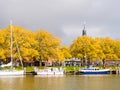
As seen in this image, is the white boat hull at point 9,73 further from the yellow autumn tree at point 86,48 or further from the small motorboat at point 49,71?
the yellow autumn tree at point 86,48

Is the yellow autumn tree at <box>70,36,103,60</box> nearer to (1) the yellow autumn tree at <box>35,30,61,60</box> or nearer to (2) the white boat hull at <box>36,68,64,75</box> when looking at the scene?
(1) the yellow autumn tree at <box>35,30,61,60</box>

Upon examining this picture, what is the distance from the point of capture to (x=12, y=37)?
114938 mm

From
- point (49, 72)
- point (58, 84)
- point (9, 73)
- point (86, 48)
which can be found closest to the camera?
point (58, 84)

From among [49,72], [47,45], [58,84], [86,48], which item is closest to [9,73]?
[49,72]

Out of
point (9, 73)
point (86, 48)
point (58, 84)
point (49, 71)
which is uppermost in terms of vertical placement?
point (86, 48)

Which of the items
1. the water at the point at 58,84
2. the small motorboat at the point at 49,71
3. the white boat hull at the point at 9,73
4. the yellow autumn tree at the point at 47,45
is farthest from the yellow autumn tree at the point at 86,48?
the water at the point at 58,84

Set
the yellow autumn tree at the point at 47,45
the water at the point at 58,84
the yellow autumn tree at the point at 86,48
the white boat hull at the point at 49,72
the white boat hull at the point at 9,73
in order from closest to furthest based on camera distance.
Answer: the water at the point at 58,84
the white boat hull at the point at 9,73
the white boat hull at the point at 49,72
the yellow autumn tree at the point at 47,45
the yellow autumn tree at the point at 86,48

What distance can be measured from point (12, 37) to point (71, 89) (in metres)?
63.8

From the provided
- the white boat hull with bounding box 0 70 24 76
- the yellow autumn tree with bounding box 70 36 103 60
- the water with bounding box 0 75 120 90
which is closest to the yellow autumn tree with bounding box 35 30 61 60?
the yellow autumn tree with bounding box 70 36 103 60

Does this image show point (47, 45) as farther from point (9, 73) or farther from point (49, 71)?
point (9, 73)

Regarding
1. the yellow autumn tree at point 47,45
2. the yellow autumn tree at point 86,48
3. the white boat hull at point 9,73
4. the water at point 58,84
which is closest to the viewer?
the water at point 58,84

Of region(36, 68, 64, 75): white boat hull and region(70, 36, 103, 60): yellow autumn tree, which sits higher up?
region(70, 36, 103, 60): yellow autumn tree

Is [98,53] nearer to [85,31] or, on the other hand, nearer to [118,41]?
[118,41]

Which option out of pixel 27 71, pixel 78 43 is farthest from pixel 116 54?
pixel 27 71
